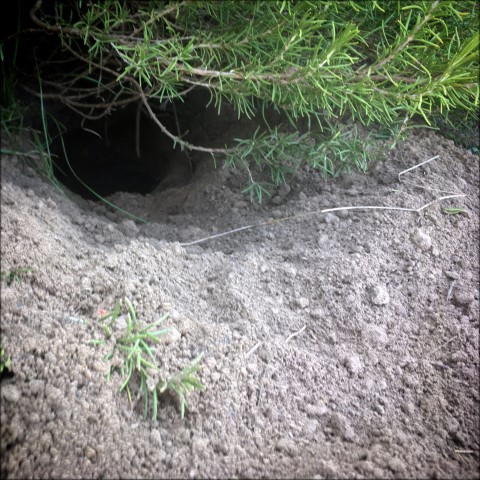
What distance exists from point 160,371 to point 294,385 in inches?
17.3

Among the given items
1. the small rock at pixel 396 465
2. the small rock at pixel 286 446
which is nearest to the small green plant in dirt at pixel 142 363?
the small rock at pixel 286 446

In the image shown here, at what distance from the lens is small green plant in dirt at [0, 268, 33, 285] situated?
4.97 ft

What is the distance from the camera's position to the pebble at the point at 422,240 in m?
2.08

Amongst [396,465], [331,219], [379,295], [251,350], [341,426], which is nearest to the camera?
[396,465]

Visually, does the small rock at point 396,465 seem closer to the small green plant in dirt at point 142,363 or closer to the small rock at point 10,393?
the small green plant in dirt at point 142,363

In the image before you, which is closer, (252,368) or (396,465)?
(396,465)

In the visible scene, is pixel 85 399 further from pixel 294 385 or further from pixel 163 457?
pixel 294 385

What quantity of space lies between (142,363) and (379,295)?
94 cm

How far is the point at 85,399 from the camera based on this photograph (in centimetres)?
138

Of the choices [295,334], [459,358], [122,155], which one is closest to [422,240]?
[459,358]

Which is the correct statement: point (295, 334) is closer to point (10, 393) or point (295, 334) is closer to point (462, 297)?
point (462, 297)

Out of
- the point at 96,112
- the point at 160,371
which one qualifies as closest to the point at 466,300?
the point at 160,371

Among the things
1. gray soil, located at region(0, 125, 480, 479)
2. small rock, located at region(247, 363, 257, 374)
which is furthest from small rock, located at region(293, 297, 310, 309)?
small rock, located at region(247, 363, 257, 374)

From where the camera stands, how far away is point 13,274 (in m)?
1.54
